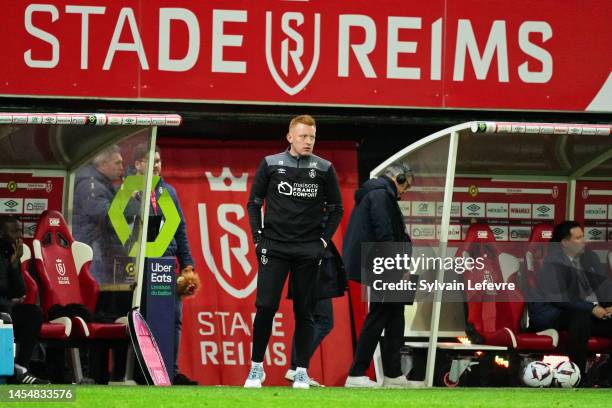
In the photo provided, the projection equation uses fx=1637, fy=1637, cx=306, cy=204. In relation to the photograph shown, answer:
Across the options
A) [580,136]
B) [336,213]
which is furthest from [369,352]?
[580,136]

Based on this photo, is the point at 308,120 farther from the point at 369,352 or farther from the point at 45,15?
the point at 45,15

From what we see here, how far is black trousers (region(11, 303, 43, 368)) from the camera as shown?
42.1ft

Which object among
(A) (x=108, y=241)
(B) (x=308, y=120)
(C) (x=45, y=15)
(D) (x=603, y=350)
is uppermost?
(C) (x=45, y=15)

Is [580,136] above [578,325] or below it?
above

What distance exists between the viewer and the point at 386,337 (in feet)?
44.3

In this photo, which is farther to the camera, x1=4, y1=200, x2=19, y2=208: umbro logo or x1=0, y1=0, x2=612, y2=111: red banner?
x1=0, y1=0, x2=612, y2=111: red banner

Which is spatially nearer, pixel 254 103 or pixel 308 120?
pixel 308 120

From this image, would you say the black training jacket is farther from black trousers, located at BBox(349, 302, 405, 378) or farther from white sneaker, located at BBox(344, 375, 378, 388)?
white sneaker, located at BBox(344, 375, 378, 388)

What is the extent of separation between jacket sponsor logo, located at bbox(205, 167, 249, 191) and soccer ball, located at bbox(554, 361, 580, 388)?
13.6 feet

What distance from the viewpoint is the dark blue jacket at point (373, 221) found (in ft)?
44.4

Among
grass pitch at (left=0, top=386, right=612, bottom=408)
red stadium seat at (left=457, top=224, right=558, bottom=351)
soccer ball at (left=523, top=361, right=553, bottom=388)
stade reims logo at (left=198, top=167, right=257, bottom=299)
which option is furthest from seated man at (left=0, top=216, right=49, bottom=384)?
soccer ball at (left=523, top=361, right=553, bottom=388)

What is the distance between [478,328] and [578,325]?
3.09 feet

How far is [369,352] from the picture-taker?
528 inches

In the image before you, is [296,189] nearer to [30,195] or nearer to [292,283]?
[292,283]
